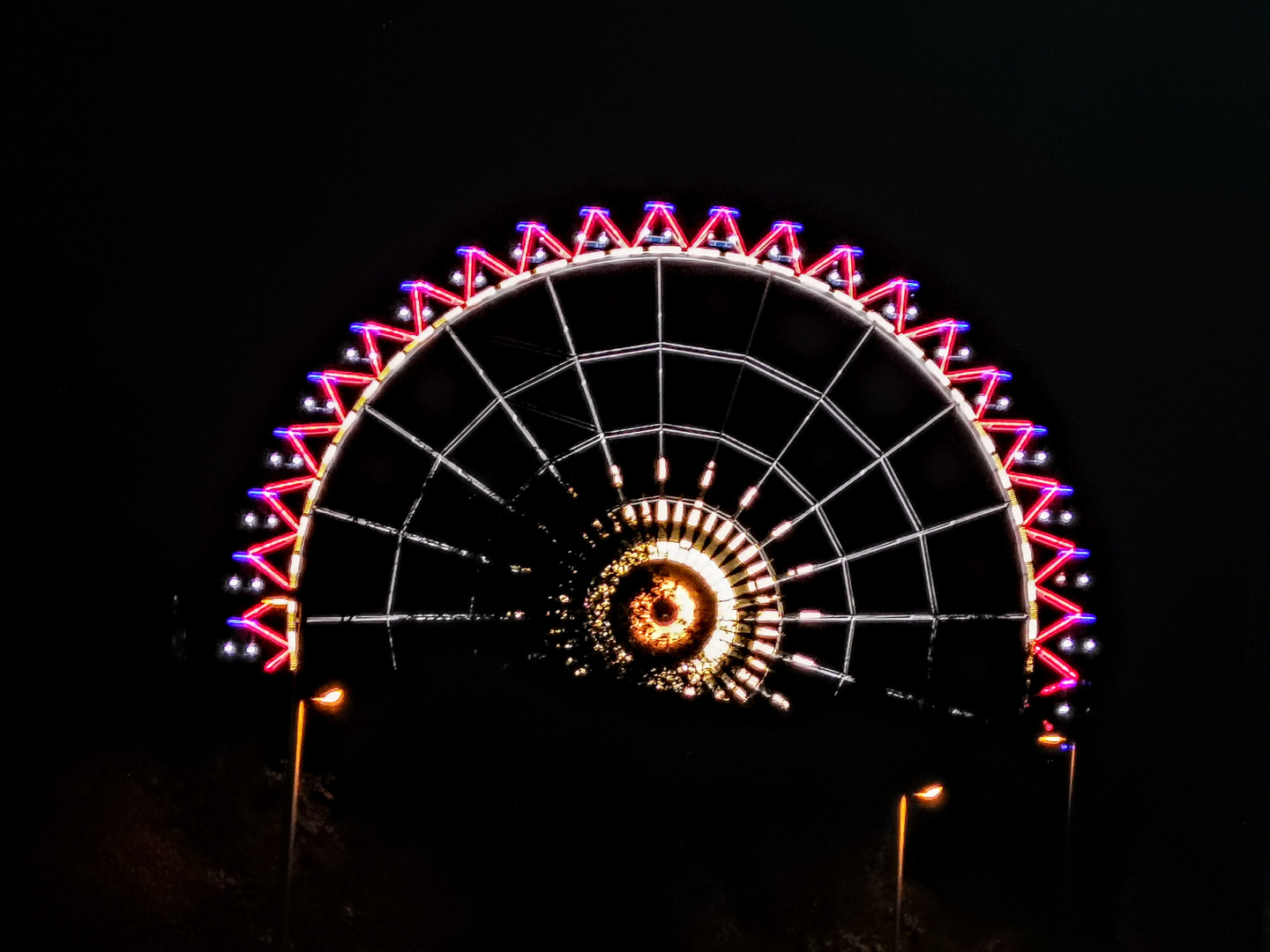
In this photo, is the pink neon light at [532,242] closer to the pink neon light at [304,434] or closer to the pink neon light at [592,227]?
the pink neon light at [592,227]

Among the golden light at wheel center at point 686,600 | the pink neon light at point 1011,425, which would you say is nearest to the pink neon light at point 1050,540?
the pink neon light at point 1011,425

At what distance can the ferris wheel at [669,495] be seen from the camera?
1664cm

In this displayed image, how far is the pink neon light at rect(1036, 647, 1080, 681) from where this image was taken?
1711 cm

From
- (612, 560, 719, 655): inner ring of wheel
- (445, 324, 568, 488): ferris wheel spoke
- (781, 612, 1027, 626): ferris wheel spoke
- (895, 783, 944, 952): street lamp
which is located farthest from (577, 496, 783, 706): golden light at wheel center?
(895, 783, 944, 952): street lamp

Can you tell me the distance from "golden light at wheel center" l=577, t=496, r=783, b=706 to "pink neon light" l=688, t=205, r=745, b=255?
2.90m

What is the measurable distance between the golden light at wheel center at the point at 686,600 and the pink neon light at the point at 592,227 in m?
2.92

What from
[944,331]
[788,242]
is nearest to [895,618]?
[944,331]

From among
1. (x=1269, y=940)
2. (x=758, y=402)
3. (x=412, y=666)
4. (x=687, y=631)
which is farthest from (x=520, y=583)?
(x=1269, y=940)

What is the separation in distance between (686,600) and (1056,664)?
4.29 metres

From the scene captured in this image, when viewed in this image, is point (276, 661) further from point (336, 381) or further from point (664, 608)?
point (664, 608)

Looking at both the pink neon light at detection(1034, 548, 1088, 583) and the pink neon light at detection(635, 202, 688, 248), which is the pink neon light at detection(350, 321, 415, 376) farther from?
the pink neon light at detection(1034, 548, 1088, 583)

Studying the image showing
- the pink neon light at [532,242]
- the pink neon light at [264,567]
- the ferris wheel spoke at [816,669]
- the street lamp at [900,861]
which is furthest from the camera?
the street lamp at [900,861]

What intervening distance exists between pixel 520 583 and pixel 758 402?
6167mm

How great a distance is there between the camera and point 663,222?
17047 mm
